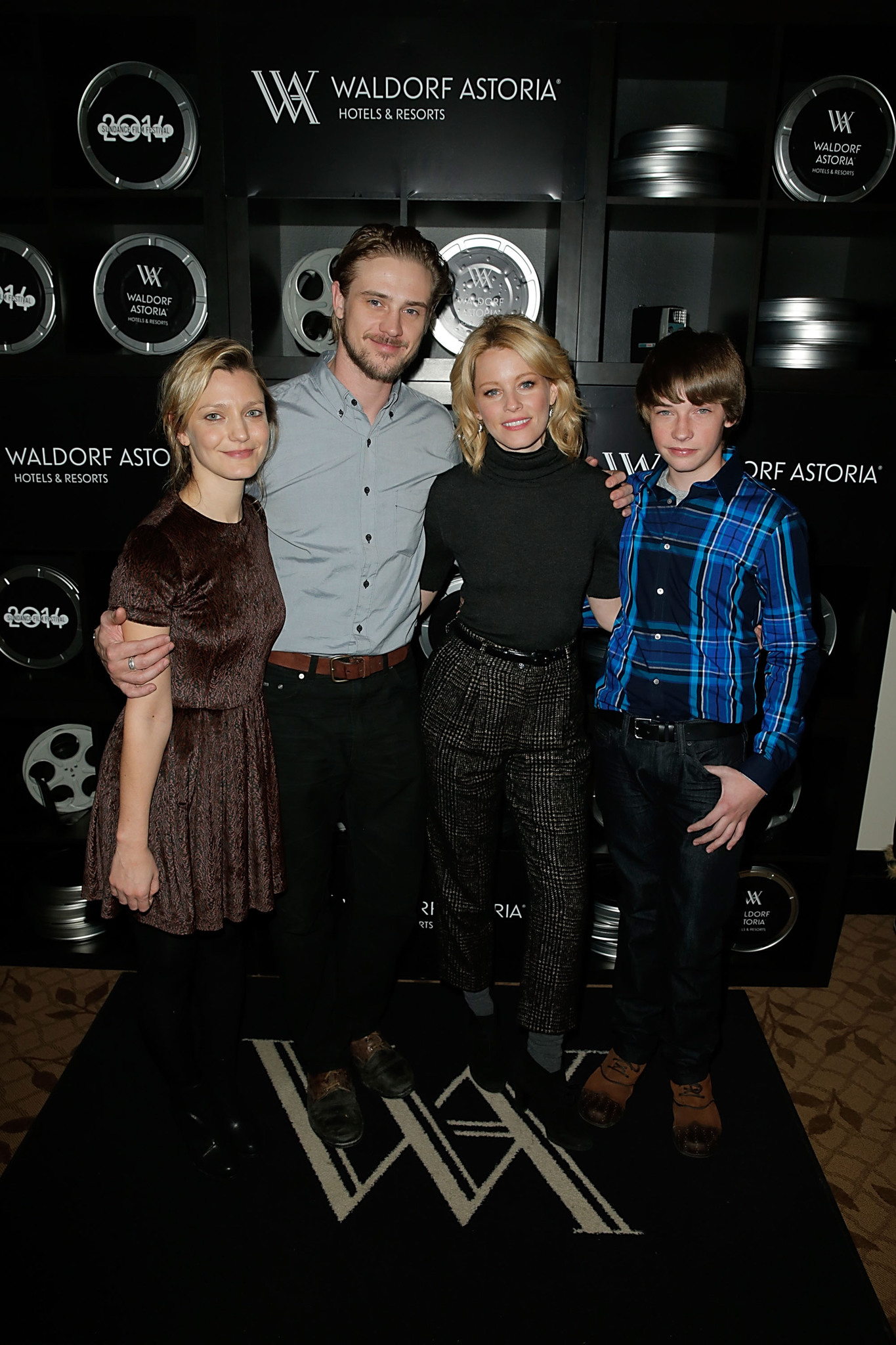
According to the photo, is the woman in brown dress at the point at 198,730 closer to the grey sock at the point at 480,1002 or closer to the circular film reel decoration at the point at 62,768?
the grey sock at the point at 480,1002

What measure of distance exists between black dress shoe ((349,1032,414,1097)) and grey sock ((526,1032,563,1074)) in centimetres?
37

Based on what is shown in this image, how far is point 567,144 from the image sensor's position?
223 centimetres

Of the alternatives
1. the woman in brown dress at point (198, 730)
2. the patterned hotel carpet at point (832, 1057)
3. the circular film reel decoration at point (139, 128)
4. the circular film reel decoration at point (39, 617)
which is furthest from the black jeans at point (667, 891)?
the circular film reel decoration at point (139, 128)

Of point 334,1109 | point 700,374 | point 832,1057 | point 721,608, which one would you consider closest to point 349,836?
point 334,1109

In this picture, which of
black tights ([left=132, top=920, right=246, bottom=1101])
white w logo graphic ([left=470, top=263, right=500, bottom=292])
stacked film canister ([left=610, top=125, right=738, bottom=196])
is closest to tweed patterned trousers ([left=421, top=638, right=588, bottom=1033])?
black tights ([left=132, top=920, right=246, bottom=1101])

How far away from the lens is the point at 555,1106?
2162 mm

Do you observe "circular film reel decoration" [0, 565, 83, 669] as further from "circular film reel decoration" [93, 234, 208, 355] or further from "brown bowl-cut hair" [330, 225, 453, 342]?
"brown bowl-cut hair" [330, 225, 453, 342]

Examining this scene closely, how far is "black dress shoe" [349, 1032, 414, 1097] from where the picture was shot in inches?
90.4

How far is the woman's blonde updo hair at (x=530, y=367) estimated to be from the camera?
184 cm

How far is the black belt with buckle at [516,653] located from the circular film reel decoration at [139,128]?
1.46 m

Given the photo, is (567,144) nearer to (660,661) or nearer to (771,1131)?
(660,661)

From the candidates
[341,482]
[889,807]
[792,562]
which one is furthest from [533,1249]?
[889,807]

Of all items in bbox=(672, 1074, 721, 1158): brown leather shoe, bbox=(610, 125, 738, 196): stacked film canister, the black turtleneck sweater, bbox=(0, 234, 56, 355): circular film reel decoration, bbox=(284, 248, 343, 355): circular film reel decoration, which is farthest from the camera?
bbox=(284, 248, 343, 355): circular film reel decoration

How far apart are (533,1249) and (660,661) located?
1274 millimetres
